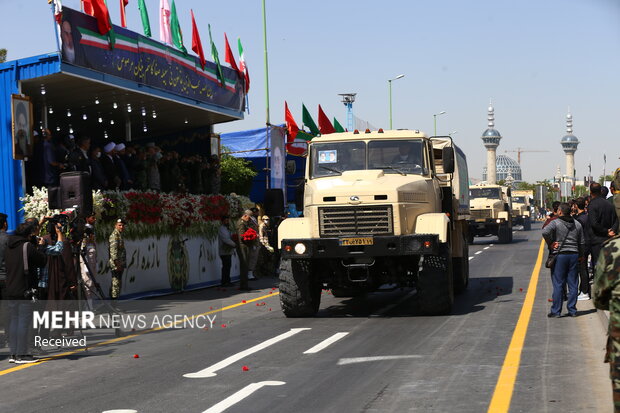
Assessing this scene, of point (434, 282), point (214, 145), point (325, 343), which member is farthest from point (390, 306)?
point (214, 145)

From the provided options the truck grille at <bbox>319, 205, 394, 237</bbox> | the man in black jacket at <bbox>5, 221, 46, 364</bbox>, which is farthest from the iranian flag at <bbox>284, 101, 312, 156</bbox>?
the man in black jacket at <bbox>5, 221, 46, 364</bbox>

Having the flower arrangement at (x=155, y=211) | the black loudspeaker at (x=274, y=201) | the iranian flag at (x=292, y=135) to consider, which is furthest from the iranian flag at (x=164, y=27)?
the iranian flag at (x=292, y=135)

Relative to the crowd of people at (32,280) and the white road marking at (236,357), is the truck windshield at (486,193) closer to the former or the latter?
the crowd of people at (32,280)

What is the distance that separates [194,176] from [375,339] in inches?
546

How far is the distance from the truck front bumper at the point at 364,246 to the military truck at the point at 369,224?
0.6 inches

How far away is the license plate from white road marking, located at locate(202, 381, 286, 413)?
17.0ft

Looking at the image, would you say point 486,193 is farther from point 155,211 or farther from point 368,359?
point 368,359

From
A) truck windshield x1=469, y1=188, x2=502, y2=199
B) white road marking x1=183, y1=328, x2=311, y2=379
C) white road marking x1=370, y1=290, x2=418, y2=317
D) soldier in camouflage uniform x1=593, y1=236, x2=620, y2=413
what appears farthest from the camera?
truck windshield x1=469, y1=188, x2=502, y2=199

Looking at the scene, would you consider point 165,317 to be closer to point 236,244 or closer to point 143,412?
point 236,244

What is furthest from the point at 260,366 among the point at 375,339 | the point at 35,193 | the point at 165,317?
the point at 35,193

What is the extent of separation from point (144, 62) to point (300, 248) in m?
7.93

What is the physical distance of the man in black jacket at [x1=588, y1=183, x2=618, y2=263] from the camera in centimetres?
1477

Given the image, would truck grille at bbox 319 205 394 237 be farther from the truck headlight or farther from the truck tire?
the truck tire

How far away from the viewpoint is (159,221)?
66.7 feet
